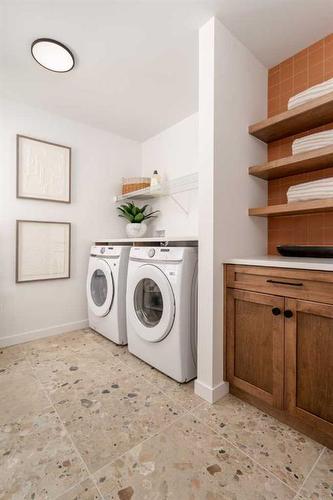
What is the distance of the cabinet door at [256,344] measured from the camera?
1.20m

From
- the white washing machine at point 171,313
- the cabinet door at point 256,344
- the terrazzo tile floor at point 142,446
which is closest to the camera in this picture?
the terrazzo tile floor at point 142,446

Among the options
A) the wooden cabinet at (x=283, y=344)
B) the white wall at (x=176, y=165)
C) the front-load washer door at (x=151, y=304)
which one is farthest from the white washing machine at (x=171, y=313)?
the white wall at (x=176, y=165)

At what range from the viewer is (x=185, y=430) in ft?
3.83

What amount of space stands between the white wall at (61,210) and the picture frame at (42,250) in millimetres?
57

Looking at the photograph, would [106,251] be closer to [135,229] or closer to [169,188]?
[135,229]

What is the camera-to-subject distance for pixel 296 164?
1.45 meters

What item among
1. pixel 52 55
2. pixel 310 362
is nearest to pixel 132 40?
pixel 52 55

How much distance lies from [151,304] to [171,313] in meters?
0.34

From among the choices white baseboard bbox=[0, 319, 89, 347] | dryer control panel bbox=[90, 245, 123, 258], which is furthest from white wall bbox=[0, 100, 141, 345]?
dryer control panel bbox=[90, 245, 123, 258]

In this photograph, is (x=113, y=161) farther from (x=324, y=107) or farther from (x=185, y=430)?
(x=185, y=430)

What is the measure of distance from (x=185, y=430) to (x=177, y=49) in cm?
229

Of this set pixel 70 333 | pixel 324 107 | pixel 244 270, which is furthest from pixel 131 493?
pixel 324 107

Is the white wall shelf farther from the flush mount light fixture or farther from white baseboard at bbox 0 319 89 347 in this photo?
white baseboard at bbox 0 319 89 347

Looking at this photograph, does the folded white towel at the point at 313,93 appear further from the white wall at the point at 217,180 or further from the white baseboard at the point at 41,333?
the white baseboard at the point at 41,333
